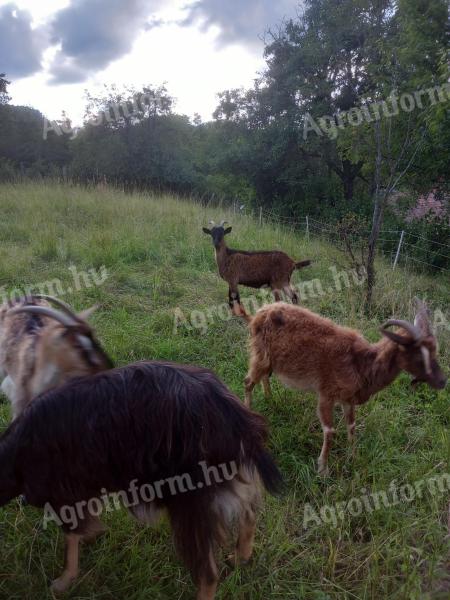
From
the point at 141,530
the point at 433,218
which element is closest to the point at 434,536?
the point at 141,530

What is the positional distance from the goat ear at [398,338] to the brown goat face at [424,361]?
30 mm

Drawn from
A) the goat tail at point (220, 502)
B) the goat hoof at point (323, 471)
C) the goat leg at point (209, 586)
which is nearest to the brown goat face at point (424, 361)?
the goat hoof at point (323, 471)

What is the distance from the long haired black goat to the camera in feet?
6.48

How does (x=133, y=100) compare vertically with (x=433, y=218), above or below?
above

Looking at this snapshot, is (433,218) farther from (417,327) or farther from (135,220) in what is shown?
(417,327)

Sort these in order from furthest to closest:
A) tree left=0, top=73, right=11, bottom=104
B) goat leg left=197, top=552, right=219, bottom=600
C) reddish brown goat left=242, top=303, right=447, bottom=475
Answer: tree left=0, top=73, right=11, bottom=104 < reddish brown goat left=242, top=303, right=447, bottom=475 < goat leg left=197, top=552, right=219, bottom=600

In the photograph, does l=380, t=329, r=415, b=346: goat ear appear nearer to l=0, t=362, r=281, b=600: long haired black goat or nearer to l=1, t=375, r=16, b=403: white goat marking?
l=0, t=362, r=281, b=600: long haired black goat

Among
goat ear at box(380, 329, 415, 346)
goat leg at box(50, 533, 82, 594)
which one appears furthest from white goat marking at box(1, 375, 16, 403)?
goat ear at box(380, 329, 415, 346)

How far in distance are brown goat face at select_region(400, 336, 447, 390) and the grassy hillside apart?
2.05 feet

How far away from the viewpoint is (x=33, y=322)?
3527mm

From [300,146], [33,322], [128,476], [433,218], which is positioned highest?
[300,146]

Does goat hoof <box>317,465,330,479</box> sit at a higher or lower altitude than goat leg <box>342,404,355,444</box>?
lower

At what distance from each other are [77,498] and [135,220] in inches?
333

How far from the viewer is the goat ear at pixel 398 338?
3.12m
